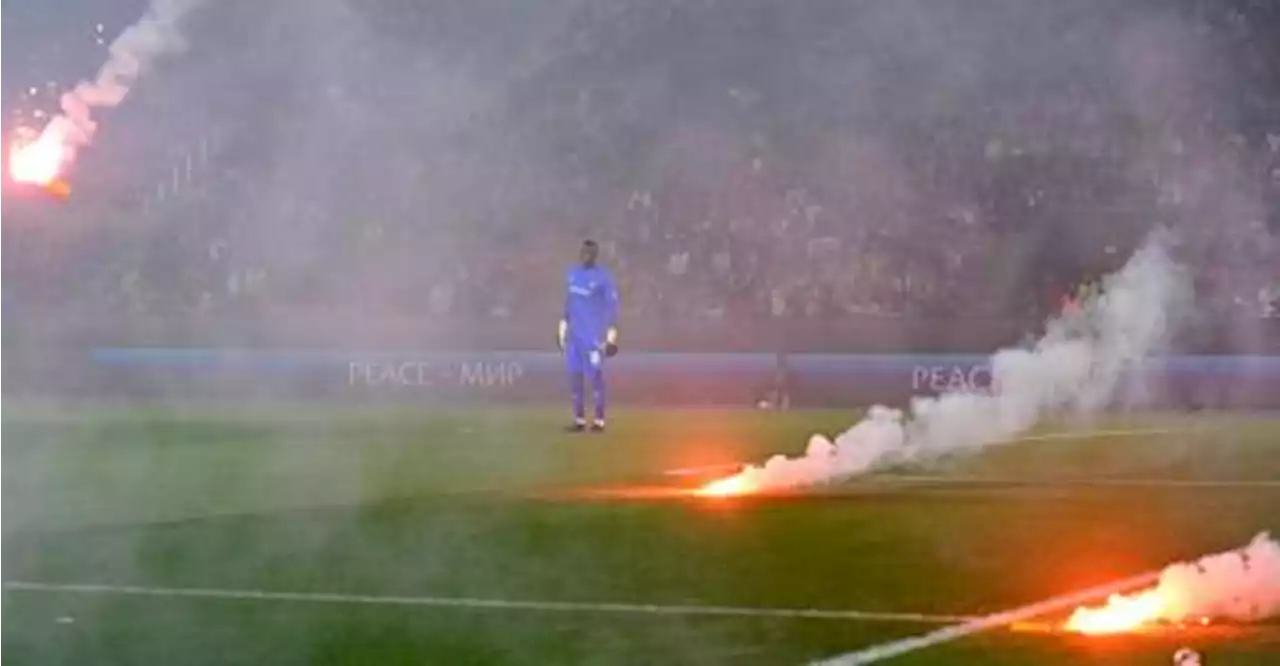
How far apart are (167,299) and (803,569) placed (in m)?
19.5

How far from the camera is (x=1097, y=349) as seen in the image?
26891 millimetres

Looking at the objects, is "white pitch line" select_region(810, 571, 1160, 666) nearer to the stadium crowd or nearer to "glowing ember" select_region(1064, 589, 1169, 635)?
"glowing ember" select_region(1064, 589, 1169, 635)

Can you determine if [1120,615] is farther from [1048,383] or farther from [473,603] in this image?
[1048,383]

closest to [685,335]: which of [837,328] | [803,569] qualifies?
[837,328]

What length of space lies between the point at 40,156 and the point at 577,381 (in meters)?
8.82

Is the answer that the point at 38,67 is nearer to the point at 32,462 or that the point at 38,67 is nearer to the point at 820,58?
the point at 32,462

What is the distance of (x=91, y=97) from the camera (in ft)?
56.4

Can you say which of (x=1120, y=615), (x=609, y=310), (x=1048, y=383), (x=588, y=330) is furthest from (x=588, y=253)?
(x=1120, y=615)

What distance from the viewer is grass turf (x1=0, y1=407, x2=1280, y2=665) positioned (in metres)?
9.24

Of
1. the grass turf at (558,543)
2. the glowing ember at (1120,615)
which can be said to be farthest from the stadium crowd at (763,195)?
the glowing ember at (1120,615)

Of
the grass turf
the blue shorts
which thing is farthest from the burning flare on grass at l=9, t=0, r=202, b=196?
the blue shorts

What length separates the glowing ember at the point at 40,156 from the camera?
17.6 meters

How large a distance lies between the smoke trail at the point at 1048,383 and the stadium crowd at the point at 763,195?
42 centimetres

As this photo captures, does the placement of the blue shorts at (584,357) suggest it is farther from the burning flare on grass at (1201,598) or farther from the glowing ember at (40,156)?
the burning flare on grass at (1201,598)
